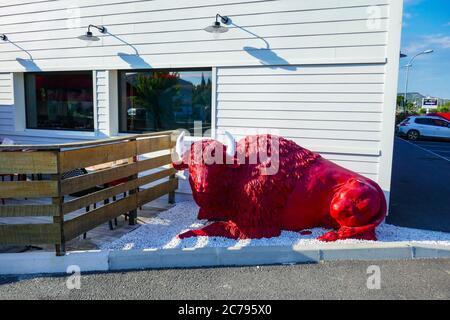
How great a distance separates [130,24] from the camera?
5.96 metres

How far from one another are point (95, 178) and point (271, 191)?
191 cm

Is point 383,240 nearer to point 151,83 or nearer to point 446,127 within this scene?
point 151,83

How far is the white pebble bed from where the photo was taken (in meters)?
3.90

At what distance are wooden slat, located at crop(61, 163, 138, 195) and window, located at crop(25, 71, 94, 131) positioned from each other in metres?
2.93

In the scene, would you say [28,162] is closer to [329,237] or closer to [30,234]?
[30,234]

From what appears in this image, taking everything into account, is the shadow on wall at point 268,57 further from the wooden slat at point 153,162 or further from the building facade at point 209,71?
the wooden slat at point 153,162

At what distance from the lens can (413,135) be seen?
66.4 feet

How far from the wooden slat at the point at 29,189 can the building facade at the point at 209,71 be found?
9.29 ft

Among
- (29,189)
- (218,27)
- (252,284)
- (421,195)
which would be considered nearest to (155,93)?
(218,27)

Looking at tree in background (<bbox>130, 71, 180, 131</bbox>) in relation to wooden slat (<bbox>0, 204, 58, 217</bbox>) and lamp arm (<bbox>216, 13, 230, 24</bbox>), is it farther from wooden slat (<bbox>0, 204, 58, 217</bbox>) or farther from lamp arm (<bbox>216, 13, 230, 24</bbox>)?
wooden slat (<bbox>0, 204, 58, 217</bbox>)

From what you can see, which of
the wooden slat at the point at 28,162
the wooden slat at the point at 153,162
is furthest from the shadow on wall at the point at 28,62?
the wooden slat at the point at 28,162

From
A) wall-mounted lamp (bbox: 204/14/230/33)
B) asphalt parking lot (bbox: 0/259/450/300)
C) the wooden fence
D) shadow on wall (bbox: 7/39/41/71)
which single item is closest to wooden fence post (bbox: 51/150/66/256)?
the wooden fence

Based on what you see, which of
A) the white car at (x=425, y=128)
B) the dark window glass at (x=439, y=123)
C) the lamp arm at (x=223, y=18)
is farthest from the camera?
the dark window glass at (x=439, y=123)

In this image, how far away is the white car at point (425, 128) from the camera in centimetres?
1946
